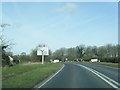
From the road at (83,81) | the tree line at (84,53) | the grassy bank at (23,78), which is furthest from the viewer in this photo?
the tree line at (84,53)

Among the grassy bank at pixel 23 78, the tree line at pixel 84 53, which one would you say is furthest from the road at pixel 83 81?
the tree line at pixel 84 53

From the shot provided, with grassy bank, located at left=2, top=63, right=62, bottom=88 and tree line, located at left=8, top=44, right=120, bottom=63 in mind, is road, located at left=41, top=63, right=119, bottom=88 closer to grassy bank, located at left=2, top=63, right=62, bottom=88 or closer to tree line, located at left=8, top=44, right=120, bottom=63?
grassy bank, located at left=2, top=63, right=62, bottom=88

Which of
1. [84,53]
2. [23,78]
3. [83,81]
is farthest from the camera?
[84,53]

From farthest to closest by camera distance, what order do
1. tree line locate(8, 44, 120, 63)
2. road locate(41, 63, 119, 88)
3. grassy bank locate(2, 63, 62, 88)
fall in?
tree line locate(8, 44, 120, 63)
road locate(41, 63, 119, 88)
grassy bank locate(2, 63, 62, 88)

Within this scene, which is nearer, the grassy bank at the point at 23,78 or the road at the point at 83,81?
the grassy bank at the point at 23,78

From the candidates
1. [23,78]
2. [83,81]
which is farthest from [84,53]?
[83,81]

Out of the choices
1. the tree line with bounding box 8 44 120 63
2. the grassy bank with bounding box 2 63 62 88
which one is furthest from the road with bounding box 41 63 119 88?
the tree line with bounding box 8 44 120 63

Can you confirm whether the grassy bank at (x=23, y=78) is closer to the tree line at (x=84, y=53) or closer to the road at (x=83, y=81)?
the road at (x=83, y=81)

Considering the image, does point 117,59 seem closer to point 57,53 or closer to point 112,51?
point 112,51

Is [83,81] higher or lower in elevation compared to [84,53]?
lower

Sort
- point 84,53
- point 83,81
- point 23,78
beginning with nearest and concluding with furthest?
1. point 83,81
2. point 23,78
3. point 84,53

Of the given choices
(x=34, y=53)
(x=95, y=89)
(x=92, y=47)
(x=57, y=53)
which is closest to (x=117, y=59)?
(x=34, y=53)

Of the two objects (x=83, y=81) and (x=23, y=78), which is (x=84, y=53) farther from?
(x=83, y=81)

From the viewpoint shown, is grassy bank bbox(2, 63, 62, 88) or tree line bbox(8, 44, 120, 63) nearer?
grassy bank bbox(2, 63, 62, 88)
